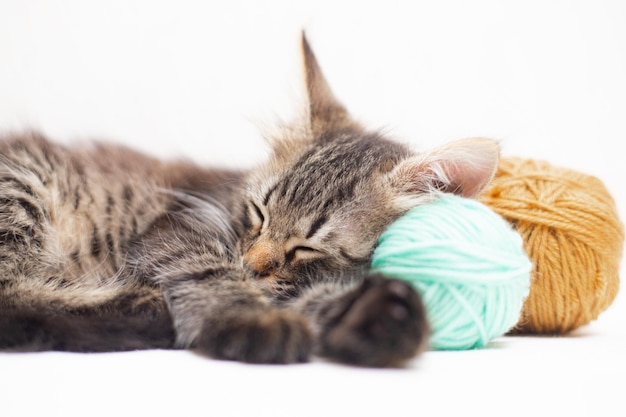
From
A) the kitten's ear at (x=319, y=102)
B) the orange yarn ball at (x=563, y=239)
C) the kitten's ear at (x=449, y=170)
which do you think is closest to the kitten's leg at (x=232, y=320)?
the kitten's ear at (x=449, y=170)

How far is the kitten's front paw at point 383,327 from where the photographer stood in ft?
4.26

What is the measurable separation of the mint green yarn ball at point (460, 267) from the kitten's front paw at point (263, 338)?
0.96 feet

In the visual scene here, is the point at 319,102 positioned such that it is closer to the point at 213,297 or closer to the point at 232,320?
the point at 213,297

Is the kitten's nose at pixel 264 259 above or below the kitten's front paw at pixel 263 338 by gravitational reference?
above

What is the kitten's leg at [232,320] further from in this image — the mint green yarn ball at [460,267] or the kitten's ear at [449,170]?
the kitten's ear at [449,170]

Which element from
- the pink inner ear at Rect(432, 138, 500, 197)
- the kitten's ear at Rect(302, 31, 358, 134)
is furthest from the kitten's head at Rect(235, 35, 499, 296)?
the kitten's ear at Rect(302, 31, 358, 134)

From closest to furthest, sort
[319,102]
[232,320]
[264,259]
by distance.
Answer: [232,320] < [264,259] < [319,102]

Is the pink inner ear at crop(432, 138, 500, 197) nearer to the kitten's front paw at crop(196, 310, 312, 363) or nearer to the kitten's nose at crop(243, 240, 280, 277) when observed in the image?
the kitten's nose at crop(243, 240, 280, 277)

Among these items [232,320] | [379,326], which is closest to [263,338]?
[232,320]

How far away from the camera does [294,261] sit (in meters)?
1.72

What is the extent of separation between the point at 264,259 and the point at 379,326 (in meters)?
0.50

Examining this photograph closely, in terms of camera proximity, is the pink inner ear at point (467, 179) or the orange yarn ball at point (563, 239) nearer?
the pink inner ear at point (467, 179)

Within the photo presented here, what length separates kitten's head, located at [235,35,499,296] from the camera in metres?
1.70

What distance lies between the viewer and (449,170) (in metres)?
1.73
